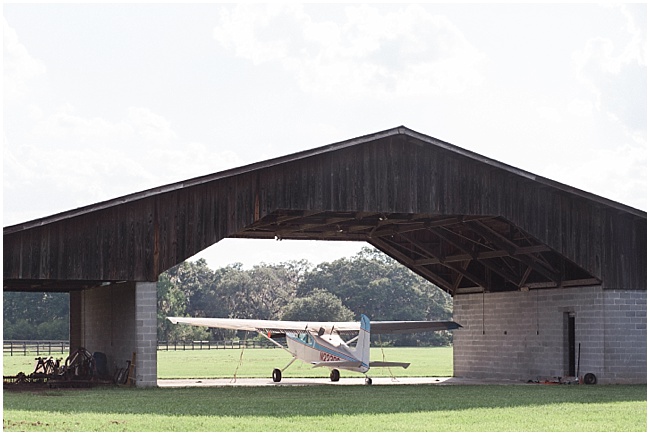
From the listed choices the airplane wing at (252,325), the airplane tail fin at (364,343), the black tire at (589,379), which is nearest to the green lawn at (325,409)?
the black tire at (589,379)

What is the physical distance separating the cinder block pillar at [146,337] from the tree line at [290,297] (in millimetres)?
63594

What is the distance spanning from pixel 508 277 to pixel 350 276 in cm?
7973

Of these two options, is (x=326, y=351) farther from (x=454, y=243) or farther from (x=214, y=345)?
(x=214, y=345)

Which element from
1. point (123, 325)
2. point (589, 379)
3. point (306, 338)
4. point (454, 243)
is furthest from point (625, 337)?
point (123, 325)

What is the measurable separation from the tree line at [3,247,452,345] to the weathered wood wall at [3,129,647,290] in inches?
2500

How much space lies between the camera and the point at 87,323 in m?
33.0

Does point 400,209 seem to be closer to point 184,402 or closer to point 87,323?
point 184,402

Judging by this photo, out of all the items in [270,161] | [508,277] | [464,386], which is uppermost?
[270,161]

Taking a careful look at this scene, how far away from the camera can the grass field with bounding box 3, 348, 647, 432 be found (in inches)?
675

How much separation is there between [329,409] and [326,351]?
1271cm

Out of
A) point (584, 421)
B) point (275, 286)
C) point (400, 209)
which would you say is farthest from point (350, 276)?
point (584, 421)

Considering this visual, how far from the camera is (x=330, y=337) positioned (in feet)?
109

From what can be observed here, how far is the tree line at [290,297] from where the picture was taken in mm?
90438

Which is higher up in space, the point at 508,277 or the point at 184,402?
the point at 508,277
